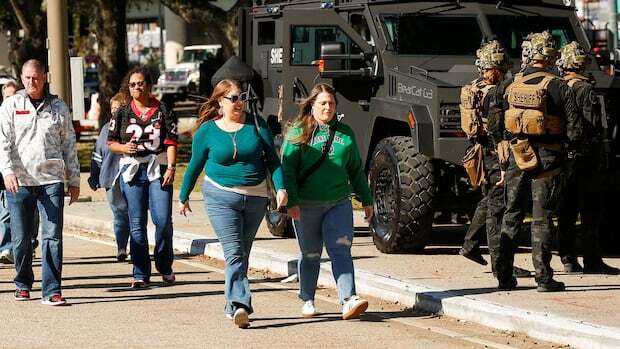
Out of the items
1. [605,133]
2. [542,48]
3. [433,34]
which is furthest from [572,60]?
[433,34]

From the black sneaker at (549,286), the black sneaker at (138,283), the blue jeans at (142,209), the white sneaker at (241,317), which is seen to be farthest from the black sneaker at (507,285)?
the black sneaker at (138,283)

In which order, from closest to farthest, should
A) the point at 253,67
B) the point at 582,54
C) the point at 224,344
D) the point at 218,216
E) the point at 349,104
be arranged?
the point at 224,344 < the point at 218,216 < the point at 582,54 < the point at 349,104 < the point at 253,67

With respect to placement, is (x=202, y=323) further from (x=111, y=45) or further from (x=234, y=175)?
(x=111, y=45)

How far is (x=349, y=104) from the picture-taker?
14.9 metres

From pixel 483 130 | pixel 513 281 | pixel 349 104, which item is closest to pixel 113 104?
pixel 349 104

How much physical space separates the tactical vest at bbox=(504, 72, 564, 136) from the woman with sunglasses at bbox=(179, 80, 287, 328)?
1940 mm

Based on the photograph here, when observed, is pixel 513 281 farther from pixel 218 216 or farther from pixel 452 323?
pixel 218 216

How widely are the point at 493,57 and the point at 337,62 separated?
7.54 ft

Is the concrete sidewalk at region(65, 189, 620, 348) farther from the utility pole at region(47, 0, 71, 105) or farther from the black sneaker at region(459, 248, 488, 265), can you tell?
the utility pole at region(47, 0, 71, 105)

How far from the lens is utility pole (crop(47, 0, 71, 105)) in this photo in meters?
20.8

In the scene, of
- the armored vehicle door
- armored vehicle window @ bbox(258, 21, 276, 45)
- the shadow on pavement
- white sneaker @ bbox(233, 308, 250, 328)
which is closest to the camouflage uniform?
the shadow on pavement

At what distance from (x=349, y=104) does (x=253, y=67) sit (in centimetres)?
281

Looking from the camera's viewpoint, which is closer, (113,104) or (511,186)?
(511,186)

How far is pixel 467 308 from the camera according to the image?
10.4 meters
